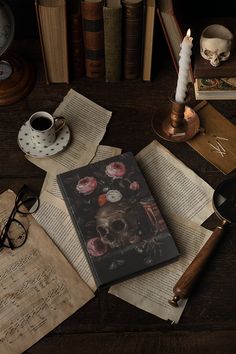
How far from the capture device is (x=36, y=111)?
1.22 m

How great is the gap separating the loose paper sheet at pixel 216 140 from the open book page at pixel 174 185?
64mm

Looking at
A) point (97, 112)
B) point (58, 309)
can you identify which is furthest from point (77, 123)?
Answer: point (58, 309)

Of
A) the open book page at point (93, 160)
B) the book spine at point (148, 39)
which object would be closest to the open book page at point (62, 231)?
the open book page at point (93, 160)

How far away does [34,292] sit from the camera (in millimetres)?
979

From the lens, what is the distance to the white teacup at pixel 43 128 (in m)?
1.10

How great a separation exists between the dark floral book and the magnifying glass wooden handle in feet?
0.15

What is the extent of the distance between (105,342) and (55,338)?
0.32ft

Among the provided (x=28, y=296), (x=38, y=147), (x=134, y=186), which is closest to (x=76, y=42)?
(x=38, y=147)

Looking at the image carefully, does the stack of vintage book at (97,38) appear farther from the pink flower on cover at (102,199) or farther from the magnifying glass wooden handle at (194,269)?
the magnifying glass wooden handle at (194,269)

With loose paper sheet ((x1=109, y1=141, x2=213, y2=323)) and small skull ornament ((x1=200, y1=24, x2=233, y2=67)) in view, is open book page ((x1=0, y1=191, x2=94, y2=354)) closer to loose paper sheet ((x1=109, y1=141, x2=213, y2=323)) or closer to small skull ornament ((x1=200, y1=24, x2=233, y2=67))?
loose paper sheet ((x1=109, y1=141, x2=213, y2=323))

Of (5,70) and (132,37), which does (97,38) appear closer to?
(132,37)

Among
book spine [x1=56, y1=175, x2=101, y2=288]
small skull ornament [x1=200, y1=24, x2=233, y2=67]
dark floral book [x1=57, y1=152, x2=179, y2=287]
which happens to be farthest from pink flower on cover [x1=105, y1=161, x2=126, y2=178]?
small skull ornament [x1=200, y1=24, x2=233, y2=67]

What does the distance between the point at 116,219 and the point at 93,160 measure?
18 cm

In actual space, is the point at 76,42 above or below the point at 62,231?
above
